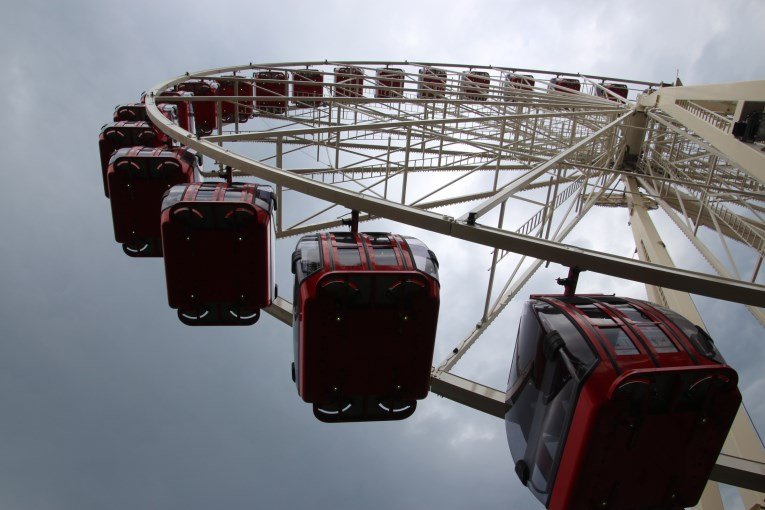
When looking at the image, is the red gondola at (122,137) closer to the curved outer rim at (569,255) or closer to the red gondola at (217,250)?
the red gondola at (217,250)

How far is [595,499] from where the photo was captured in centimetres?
618

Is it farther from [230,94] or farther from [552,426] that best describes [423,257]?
[230,94]

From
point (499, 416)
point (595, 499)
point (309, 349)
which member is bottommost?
point (499, 416)

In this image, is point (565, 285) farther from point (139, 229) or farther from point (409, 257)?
point (139, 229)

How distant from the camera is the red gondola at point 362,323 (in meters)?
6.89

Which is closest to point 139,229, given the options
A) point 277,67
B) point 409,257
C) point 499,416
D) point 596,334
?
point 409,257

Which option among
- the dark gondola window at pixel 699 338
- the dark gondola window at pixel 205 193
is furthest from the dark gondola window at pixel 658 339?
the dark gondola window at pixel 205 193

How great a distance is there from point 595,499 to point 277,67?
20.1 m

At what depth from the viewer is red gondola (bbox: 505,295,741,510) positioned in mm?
5848

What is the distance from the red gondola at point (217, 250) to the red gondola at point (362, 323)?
1316 millimetres

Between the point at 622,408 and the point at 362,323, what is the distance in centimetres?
293

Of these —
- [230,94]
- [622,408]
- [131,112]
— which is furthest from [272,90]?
[622,408]

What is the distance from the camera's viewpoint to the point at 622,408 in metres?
5.78

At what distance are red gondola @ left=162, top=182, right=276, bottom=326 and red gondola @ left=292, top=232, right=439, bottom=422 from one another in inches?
51.8
